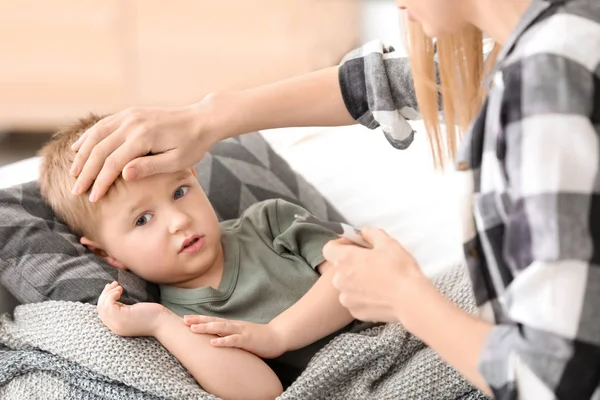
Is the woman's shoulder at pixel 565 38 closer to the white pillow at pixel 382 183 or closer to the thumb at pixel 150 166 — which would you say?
the thumb at pixel 150 166

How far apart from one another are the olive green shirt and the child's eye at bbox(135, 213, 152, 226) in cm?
13

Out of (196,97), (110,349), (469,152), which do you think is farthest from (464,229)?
(196,97)

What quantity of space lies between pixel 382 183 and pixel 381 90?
47cm

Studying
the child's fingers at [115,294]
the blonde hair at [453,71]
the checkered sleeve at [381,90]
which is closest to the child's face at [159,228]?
the child's fingers at [115,294]

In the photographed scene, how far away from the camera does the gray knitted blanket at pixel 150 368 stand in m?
1.16

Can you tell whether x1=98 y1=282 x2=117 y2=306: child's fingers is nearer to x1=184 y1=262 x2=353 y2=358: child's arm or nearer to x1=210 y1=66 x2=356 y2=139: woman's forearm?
x1=184 y1=262 x2=353 y2=358: child's arm

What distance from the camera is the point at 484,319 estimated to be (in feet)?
3.03

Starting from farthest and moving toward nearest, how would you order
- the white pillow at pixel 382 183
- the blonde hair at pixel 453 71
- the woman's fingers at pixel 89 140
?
the white pillow at pixel 382 183 < the woman's fingers at pixel 89 140 < the blonde hair at pixel 453 71

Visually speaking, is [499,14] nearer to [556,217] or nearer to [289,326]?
[556,217]

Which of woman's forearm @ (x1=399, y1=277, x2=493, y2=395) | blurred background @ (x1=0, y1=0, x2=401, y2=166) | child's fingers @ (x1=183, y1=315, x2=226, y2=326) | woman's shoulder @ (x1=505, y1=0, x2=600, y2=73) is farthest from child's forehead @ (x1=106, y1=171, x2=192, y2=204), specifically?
blurred background @ (x1=0, y1=0, x2=401, y2=166)

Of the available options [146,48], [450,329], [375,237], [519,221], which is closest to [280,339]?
[375,237]

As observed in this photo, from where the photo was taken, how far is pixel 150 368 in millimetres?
1159

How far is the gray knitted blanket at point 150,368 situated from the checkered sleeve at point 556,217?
1.34 feet

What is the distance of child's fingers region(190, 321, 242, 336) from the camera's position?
1209 mm
